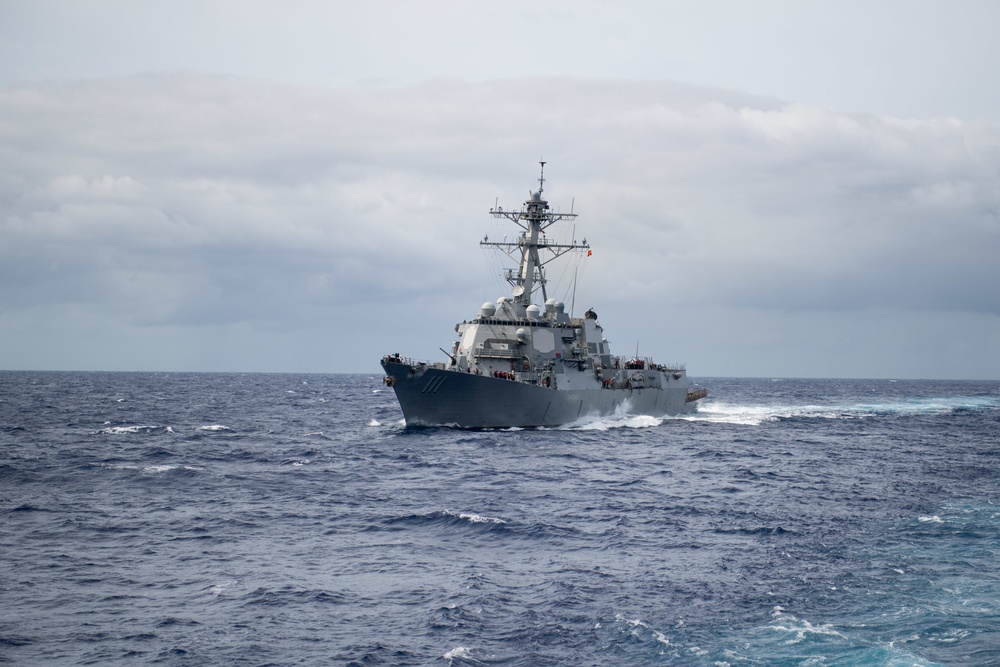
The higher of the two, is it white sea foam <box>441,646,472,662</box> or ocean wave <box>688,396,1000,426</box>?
ocean wave <box>688,396,1000,426</box>

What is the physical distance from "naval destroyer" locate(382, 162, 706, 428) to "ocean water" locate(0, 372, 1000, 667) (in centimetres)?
475

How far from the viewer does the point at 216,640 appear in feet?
47.5

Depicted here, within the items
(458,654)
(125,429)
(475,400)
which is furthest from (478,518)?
(125,429)

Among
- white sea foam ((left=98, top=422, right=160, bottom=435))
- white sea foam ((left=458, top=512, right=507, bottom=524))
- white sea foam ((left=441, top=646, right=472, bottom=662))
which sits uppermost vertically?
white sea foam ((left=458, top=512, right=507, bottom=524))

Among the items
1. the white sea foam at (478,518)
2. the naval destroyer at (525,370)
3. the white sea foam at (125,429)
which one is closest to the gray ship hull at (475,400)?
the naval destroyer at (525,370)

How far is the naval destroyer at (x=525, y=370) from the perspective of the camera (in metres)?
44.8

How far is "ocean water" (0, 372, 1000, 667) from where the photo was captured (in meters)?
14.4

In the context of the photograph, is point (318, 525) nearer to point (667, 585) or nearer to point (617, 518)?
point (617, 518)

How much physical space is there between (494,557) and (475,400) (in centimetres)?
2480

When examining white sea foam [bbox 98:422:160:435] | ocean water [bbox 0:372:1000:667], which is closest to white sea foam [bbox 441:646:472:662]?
ocean water [bbox 0:372:1000:667]

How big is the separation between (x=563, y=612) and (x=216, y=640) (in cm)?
588

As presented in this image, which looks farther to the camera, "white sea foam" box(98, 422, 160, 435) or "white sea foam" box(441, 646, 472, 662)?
"white sea foam" box(98, 422, 160, 435)

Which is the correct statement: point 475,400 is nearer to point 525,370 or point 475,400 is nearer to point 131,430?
point 525,370

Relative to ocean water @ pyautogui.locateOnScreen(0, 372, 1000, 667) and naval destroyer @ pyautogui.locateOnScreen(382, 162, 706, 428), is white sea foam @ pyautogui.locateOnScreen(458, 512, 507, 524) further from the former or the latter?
naval destroyer @ pyautogui.locateOnScreen(382, 162, 706, 428)
